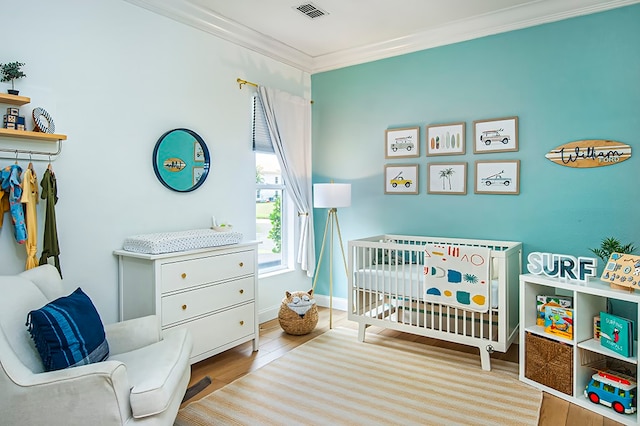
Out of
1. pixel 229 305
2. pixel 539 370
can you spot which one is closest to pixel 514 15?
pixel 539 370

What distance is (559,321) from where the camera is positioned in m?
2.47

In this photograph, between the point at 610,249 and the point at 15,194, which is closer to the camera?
the point at 15,194

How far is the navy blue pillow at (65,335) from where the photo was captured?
162cm

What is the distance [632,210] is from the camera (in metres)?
2.81

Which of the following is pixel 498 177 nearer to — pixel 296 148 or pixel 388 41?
pixel 388 41

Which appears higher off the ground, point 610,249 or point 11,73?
point 11,73

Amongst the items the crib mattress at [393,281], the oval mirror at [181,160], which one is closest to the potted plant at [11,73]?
the oval mirror at [181,160]

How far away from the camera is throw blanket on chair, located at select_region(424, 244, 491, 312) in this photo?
2.78 meters

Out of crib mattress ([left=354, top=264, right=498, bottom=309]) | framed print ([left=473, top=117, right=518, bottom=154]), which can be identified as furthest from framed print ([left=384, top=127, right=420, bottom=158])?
crib mattress ([left=354, top=264, right=498, bottom=309])

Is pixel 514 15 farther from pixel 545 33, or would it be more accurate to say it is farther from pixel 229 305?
pixel 229 305

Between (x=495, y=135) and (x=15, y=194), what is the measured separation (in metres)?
3.23

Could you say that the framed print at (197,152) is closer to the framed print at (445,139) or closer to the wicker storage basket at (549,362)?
the framed print at (445,139)

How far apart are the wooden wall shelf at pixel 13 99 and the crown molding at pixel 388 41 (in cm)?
104

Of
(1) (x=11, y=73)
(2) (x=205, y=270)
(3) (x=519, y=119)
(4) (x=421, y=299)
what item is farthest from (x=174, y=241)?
(3) (x=519, y=119)
